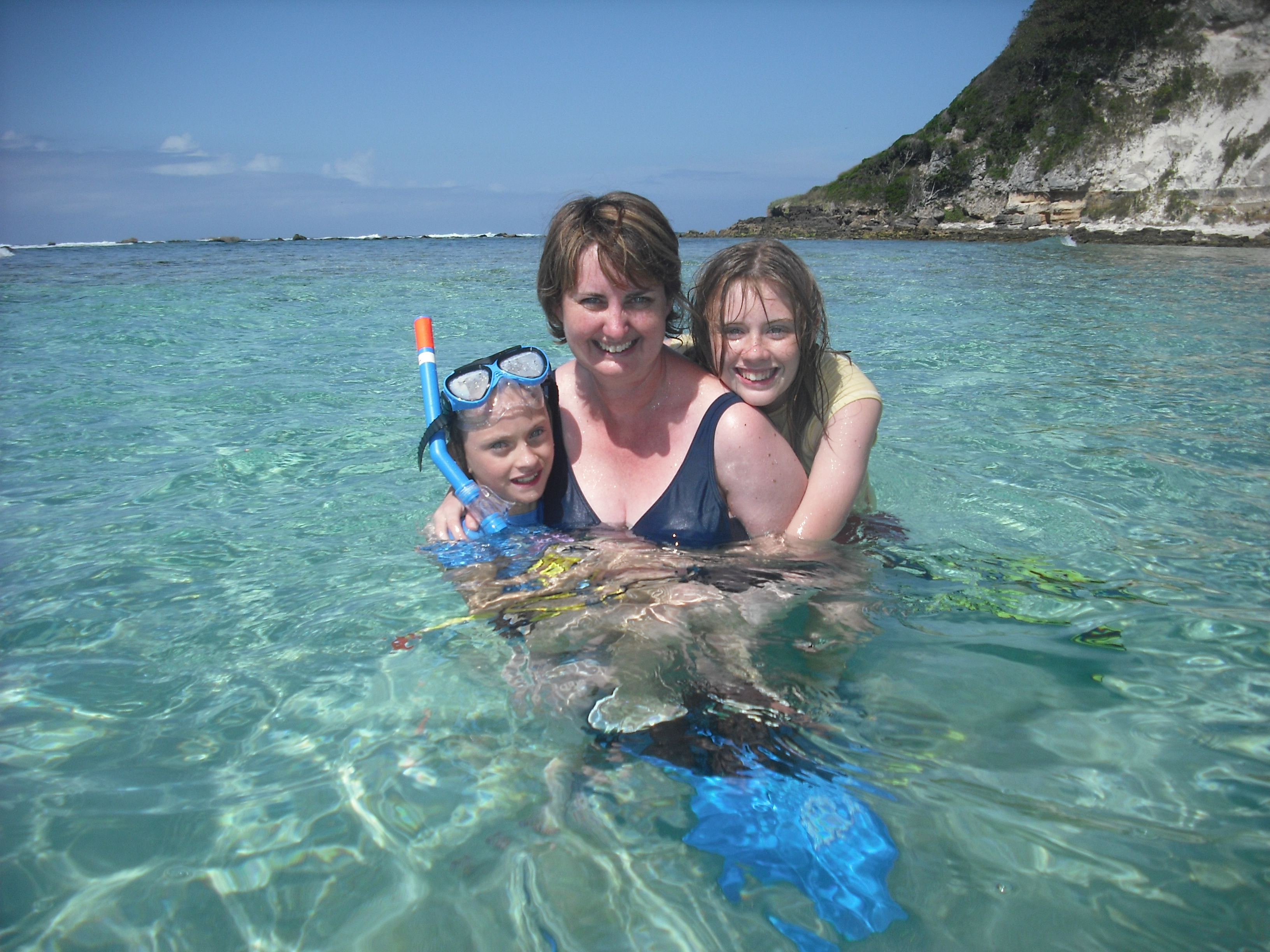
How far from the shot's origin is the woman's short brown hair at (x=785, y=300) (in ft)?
10.5

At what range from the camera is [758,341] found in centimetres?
319

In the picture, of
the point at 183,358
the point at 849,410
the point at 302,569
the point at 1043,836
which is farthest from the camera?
the point at 183,358

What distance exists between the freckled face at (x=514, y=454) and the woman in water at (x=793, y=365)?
0.81 meters

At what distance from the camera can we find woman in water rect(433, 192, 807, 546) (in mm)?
2809

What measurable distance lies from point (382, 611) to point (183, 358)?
762cm

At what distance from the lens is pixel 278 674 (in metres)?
2.85

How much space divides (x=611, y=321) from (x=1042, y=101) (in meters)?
55.0

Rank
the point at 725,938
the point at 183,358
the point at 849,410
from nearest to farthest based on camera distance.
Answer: the point at 725,938
the point at 849,410
the point at 183,358

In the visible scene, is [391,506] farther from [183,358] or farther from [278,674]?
[183,358]

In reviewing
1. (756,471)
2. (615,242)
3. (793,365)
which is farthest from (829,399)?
(615,242)

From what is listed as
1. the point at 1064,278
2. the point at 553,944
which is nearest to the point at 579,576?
the point at 553,944

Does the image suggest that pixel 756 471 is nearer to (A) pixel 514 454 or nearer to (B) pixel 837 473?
(B) pixel 837 473

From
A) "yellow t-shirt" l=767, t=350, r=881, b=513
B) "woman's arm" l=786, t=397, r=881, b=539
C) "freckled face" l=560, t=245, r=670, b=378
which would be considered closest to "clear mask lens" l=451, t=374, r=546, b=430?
"freckled face" l=560, t=245, r=670, b=378

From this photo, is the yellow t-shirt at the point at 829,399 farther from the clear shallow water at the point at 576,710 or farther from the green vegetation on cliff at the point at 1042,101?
the green vegetation on cliff at the point at 1042,101
